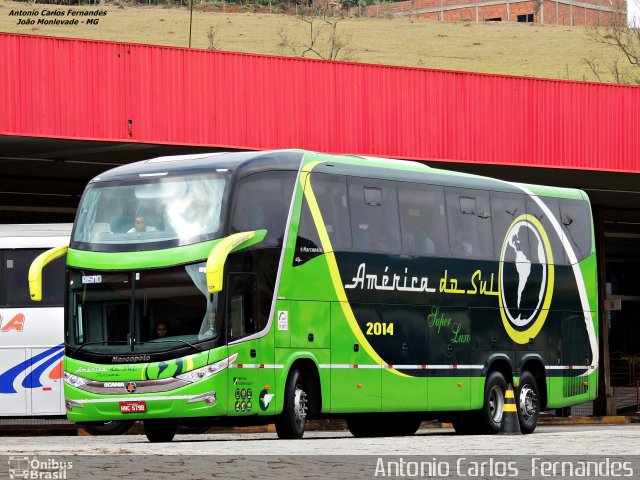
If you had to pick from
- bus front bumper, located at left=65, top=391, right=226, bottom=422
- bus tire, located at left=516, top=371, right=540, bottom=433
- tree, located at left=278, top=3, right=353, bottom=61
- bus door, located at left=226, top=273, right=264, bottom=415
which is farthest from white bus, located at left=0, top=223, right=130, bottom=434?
tree, located at left=278, top=3, right=353, bottom=61

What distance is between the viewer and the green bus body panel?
18797 millimetres

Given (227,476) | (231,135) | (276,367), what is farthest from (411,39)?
(227,476)

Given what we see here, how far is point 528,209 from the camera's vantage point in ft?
81.5

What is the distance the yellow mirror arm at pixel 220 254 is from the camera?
18.0 m

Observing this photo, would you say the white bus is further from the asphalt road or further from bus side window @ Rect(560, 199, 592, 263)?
bus side window @ Rect(560, 199, 592, 263)

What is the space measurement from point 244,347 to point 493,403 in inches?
254

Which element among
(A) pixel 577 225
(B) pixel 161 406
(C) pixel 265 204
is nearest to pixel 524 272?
(A) pixel 577 225

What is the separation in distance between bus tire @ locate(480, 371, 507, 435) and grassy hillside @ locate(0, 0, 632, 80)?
6702cm

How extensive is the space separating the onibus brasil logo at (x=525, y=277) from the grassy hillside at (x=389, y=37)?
65787mm

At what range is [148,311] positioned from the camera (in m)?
18.9

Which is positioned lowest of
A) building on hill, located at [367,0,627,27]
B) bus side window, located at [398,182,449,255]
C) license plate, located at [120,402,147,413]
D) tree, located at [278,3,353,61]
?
license plate, located at [120,402,147,413]

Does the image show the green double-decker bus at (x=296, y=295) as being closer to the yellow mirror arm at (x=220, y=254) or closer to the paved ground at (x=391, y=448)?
the yellow mirror arm at (x=220, y=254)

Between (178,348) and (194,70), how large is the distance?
10647mm

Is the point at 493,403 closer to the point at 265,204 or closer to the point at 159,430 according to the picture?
the point at 159,430
